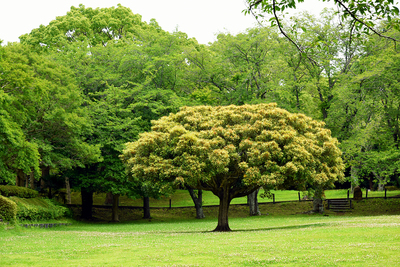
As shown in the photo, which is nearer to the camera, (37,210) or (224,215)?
(224,215)

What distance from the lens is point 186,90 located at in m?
46.0

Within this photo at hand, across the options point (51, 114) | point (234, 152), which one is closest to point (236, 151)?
point (234, 152)

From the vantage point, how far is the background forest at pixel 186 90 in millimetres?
33719

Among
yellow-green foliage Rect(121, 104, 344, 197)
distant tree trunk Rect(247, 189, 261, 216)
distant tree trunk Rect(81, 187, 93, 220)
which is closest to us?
yellow-green foliage Rect(121, 104, 344, 197)

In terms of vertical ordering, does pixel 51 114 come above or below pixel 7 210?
above

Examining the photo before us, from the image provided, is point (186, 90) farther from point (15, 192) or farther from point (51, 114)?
point (15, 192)

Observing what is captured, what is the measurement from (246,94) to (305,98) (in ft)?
20.2

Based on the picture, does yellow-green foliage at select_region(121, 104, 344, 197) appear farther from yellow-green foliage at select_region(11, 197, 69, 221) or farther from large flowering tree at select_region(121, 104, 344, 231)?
yellow-green foliage at select_region(11, 197, 69, 221)

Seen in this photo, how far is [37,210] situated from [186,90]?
2230 centimetres

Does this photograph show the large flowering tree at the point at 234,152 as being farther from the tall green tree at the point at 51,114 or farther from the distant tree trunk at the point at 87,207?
the distant tree trunk at the point at 87,207

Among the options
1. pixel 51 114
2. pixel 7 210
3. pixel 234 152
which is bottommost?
pixel 7 210

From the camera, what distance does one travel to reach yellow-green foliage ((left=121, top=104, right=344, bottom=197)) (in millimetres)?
21781

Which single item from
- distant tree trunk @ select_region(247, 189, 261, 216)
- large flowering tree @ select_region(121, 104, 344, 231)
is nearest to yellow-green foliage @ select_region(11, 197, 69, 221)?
large flowering tree @ select_region(121, 104, 344, 231)

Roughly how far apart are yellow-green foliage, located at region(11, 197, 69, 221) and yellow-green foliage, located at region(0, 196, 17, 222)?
2.68 metres
